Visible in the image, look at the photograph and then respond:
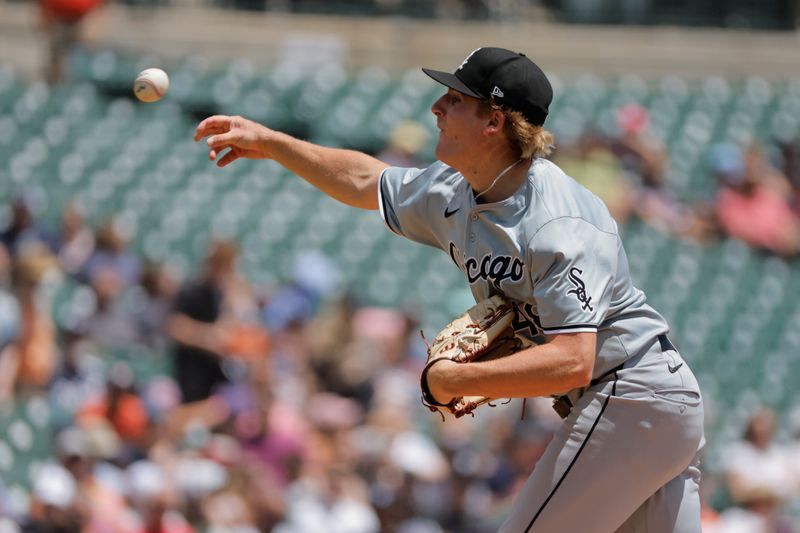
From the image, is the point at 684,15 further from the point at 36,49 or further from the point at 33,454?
the point at 33,454

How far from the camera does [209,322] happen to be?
7.24 meters

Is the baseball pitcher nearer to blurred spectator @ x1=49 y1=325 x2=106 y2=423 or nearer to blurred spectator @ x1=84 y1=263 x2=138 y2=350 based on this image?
blurred spectator @ x1=49 y1=325 x2=106 y2=423

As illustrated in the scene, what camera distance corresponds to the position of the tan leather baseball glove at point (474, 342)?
10.6 feet

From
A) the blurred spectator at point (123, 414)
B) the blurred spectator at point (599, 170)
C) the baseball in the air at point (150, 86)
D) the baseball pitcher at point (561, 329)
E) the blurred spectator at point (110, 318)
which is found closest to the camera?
the baseball pitcher at point (561, 329)

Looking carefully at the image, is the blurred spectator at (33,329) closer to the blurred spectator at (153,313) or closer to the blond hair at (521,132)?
the blurred spectator at (153,313)

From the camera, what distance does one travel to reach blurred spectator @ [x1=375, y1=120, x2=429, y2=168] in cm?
970

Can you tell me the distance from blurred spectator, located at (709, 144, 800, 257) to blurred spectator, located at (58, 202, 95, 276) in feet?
18.7

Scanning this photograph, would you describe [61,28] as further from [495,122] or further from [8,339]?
[495,122]

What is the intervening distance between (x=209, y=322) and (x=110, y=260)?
2.38 ft

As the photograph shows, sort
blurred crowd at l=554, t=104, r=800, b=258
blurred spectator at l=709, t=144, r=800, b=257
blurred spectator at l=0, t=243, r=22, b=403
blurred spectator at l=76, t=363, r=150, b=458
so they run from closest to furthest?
1. blurred spectator at l=76, t=363, r=150, b=458
2. blurred spectator at l=0, t=243, r=22, b=403
3. blurred crowd at l=554, t=104, r=800, b=258
4. blurred spectator at l=709, t=144, r=800, b=257

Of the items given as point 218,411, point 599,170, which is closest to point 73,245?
point 218,411

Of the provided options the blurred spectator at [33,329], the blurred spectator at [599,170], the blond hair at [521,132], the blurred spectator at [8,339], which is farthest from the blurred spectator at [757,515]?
the blond hair at [521,132]

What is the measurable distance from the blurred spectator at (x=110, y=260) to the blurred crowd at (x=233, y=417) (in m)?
0.01

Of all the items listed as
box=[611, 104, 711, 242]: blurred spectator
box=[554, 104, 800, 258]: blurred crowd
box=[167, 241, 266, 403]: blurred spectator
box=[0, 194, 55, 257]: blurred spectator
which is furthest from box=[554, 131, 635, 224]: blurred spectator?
box=[0, 194, 55, 257]: blurred spectator
